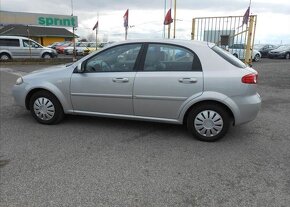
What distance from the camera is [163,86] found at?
4.74 meters

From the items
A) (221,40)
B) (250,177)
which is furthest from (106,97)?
(221,40)

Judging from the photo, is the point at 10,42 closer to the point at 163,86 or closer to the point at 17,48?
the point at 17,48

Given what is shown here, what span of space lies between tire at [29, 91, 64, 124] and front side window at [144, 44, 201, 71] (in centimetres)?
179

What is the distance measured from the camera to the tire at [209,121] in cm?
472

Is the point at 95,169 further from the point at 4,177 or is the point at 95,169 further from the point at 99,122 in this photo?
the point at 99,122

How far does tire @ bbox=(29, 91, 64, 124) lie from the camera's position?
5.46m

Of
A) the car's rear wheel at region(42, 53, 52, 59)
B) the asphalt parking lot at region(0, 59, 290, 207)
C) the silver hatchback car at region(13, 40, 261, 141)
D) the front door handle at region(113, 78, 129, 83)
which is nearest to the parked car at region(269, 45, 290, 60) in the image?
the car's rear wheel at region(42, 53, 52, 59)

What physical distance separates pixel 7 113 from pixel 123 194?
161 inches

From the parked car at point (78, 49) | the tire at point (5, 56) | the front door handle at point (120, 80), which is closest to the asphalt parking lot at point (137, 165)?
the front door handle at point (120, 80)

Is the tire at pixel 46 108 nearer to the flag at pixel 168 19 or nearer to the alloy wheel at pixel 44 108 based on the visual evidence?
the alloy wheel at pixel 44 108

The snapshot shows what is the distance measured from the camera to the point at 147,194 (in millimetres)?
3246

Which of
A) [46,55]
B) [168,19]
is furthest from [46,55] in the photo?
[168,19]

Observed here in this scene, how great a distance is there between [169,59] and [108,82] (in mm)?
1057

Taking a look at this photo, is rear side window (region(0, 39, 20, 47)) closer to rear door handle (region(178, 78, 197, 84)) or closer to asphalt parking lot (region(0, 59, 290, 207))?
asphalt parking lot (region(0, 59, 290, 207))
